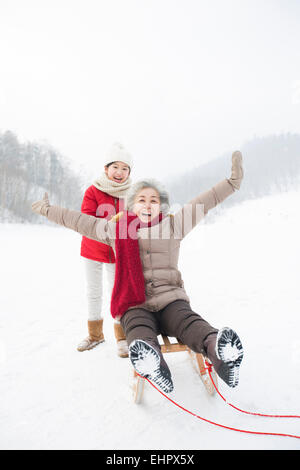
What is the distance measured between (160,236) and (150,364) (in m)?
0.99

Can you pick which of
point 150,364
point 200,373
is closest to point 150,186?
point 150,364

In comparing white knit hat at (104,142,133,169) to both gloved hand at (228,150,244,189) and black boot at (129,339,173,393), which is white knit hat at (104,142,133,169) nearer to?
gloved hand at (228,150,244,189)

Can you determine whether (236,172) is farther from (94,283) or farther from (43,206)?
(94,283)

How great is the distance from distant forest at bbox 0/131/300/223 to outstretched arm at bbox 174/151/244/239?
1847 cm

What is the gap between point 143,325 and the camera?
1614 mm

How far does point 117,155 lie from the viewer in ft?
8.10

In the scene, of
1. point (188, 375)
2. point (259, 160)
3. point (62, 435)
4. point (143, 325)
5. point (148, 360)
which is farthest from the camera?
point (259, 160)

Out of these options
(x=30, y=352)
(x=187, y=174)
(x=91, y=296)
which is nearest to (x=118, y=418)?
(x=91, y=296)

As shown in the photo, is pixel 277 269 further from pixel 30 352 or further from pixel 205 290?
pixel 30 352

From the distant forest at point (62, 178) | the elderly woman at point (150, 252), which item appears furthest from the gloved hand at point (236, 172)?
the distant forest at point (62, 178)

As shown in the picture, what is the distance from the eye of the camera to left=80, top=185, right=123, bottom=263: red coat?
2.37 meters

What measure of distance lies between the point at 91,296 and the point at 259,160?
50043 millimetres

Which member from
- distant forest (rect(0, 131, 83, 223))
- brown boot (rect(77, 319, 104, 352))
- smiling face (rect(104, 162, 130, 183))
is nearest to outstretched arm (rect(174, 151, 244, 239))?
smiling face (rect(104, 162, 130, 183))

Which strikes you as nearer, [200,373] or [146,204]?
[200,373]
